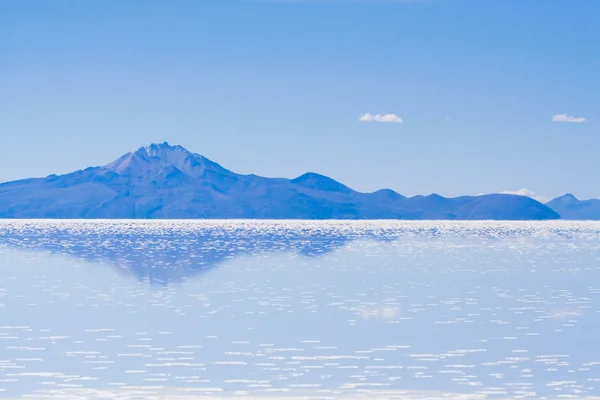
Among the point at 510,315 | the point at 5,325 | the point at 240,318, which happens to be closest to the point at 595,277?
the point at 510,315

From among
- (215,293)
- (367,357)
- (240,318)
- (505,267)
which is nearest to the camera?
(367,357)

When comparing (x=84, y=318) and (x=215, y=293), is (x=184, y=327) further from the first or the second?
(x=215, y=293)

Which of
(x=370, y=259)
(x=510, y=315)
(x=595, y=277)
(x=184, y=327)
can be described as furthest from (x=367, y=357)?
(x=370, y=259)

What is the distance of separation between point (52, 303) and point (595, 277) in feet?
106

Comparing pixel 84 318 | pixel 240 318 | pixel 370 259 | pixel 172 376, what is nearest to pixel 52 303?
pixel 84 318

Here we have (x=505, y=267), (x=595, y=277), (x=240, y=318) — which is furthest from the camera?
(x=505, y=267)

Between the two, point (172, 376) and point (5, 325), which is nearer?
point (172, 376)

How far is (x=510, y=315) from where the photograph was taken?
1377 inches

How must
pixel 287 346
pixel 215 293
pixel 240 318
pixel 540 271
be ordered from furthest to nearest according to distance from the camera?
pixel 540 271, pixel 215 293, pixel 240 318, pixel 287 346

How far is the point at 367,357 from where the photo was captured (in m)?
25.2

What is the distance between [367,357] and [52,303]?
19737 millimetres

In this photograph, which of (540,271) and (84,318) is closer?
(84,318)

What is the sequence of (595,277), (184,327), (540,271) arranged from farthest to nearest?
(540,271) → (595,277) → (184,327)

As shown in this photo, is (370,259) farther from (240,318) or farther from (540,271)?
(240,318)
